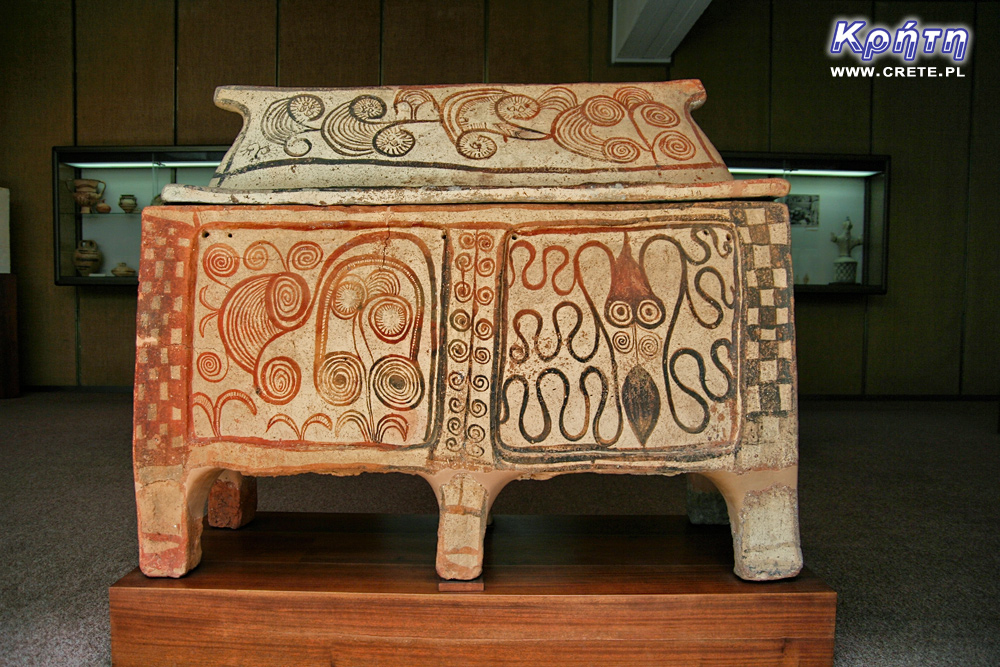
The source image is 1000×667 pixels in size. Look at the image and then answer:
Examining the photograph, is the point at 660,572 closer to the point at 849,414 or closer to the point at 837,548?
the point at 837,548

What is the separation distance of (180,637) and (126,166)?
482cm

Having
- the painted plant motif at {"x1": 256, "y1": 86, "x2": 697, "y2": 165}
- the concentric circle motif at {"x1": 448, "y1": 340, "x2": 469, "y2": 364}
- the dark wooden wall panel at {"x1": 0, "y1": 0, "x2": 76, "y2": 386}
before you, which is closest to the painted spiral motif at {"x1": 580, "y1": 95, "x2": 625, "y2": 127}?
the painted plant motif at {"x1": 256, "y1": 86, "x2": 697, "y2": 165}

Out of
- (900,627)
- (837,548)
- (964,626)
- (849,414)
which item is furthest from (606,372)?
(849,414)

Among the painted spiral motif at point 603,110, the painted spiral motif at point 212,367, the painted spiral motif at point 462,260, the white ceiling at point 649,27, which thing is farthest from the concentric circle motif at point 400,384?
the white ceiling at point 649,27

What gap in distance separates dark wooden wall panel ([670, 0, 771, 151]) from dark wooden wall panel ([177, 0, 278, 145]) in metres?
2.90

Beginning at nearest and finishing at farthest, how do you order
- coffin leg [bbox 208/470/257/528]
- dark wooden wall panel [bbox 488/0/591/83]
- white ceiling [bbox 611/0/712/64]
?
coffin leg [bbox 208/470/257/528] → white ceiling [bbox 611/0/712/64] → dark wooden wall panel [bbox 488/0/591/83]

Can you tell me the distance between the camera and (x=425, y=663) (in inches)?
56.3

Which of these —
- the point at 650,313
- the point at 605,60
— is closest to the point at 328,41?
the point at 605,60

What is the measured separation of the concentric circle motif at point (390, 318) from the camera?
4.86 feet

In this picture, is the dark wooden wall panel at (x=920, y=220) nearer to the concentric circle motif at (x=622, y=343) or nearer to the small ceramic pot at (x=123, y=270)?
the concentric circle motif at (x=622, y=343)

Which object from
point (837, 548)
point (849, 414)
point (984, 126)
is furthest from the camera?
point (984, 126)

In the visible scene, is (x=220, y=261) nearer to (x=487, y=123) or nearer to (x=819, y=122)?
(x=487, y=123)

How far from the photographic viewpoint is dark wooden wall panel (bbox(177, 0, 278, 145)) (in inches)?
197

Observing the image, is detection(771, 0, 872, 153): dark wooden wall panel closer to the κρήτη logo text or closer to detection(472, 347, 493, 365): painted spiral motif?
the κρήτη logo text
